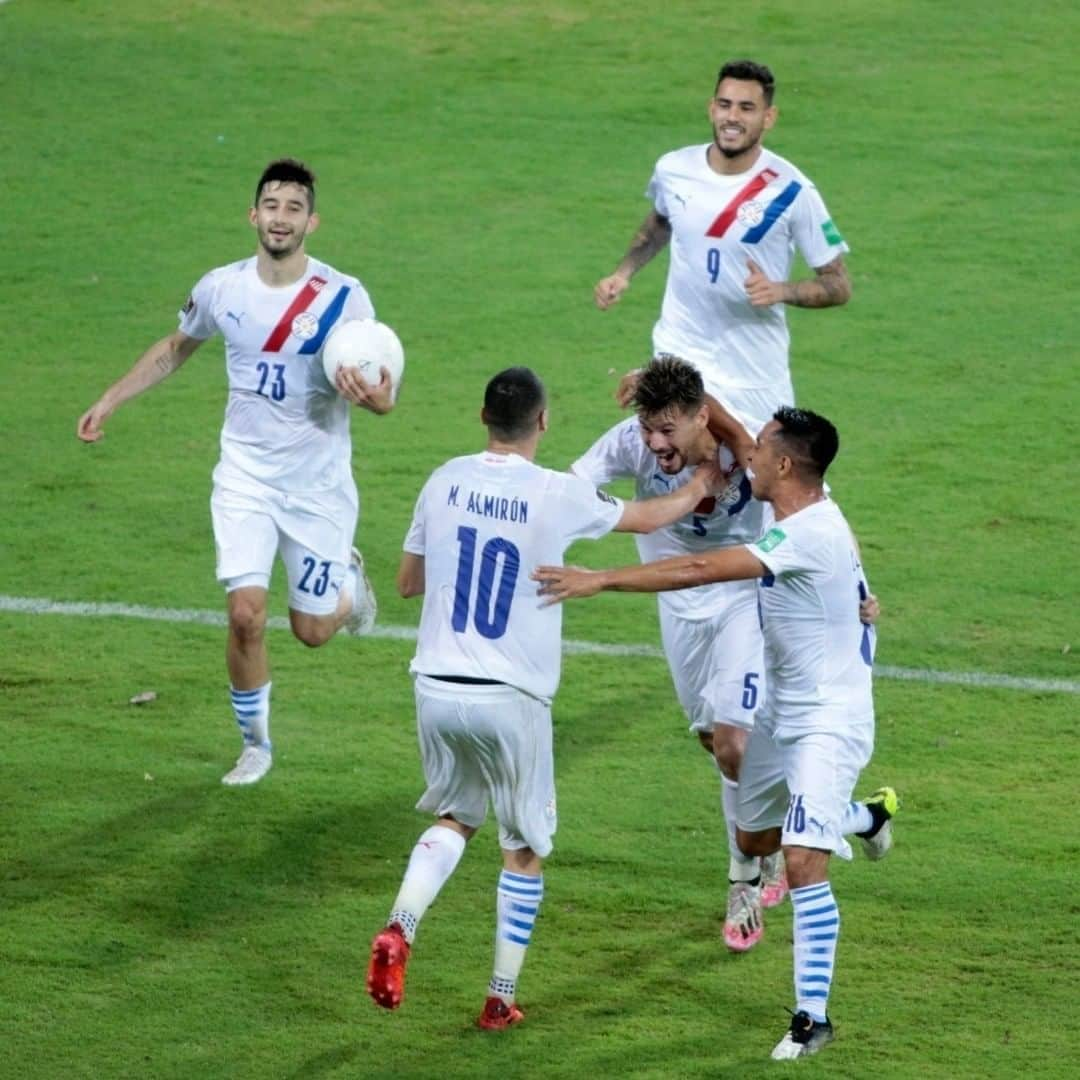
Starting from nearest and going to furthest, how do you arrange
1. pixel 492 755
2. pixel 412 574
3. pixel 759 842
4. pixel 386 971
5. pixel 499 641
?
pixel 386 971 → pixel 499 641 → pixel 492 755 → pixel 412 574 → pixel 759 842

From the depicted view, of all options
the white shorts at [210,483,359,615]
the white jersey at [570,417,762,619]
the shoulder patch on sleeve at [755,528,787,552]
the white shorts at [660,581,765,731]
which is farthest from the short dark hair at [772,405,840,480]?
the white shorts at [210,483,359,615]

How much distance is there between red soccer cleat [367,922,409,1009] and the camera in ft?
21.2

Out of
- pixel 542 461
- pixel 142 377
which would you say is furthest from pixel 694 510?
pixel 542 461

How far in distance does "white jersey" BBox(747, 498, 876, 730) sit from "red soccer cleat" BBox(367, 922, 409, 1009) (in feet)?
4.69

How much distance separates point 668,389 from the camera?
7.11m

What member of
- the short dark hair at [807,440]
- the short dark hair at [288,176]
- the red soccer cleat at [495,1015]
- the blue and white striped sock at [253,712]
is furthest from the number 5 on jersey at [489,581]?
the short dark hair at [288,176]

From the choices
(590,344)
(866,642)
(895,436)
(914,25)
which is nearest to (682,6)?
(914,25)

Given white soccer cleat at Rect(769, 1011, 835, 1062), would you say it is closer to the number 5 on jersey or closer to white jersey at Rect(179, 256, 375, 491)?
the number 5 on jersey

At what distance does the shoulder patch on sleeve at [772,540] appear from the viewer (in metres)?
6.75

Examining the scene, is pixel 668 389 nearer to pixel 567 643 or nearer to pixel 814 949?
pixel 814 949

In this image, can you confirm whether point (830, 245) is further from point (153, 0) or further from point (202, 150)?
point (153, 0)

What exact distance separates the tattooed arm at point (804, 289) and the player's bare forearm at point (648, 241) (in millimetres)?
608

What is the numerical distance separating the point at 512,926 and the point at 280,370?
276 cm

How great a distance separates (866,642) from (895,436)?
18.1 feet
